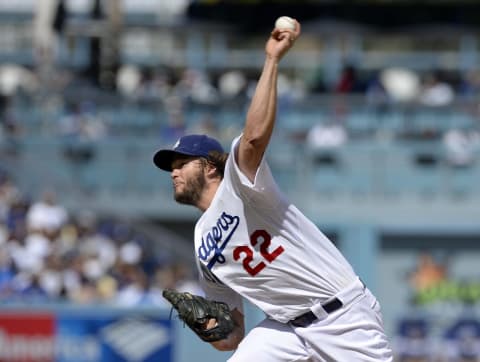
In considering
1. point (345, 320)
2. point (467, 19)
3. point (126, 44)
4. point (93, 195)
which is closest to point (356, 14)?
point (467, 19)

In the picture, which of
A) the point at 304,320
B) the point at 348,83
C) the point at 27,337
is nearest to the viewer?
the point at 304,320

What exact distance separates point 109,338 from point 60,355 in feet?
1.55

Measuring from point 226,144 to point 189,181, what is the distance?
943cm

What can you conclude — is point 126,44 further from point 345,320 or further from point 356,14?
point 345,320

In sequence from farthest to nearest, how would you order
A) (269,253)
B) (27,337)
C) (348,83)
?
(348,83) < (27,337) < (269,253)

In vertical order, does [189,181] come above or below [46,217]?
above

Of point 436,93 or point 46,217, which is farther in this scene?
point 436,93

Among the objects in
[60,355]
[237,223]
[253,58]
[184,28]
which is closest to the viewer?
[237,223]

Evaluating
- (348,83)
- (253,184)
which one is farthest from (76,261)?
(253,184)

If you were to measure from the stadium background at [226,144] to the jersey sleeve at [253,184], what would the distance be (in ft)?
20.1

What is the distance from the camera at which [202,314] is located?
4.93m

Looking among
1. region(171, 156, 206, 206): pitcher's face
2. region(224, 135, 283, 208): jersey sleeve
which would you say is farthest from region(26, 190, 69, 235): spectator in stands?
region(224, 135, 283, 208): jersey sleeve

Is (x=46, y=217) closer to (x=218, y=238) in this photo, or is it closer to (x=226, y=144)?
(x=226, y=144)

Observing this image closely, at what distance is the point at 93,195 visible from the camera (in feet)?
48.2
